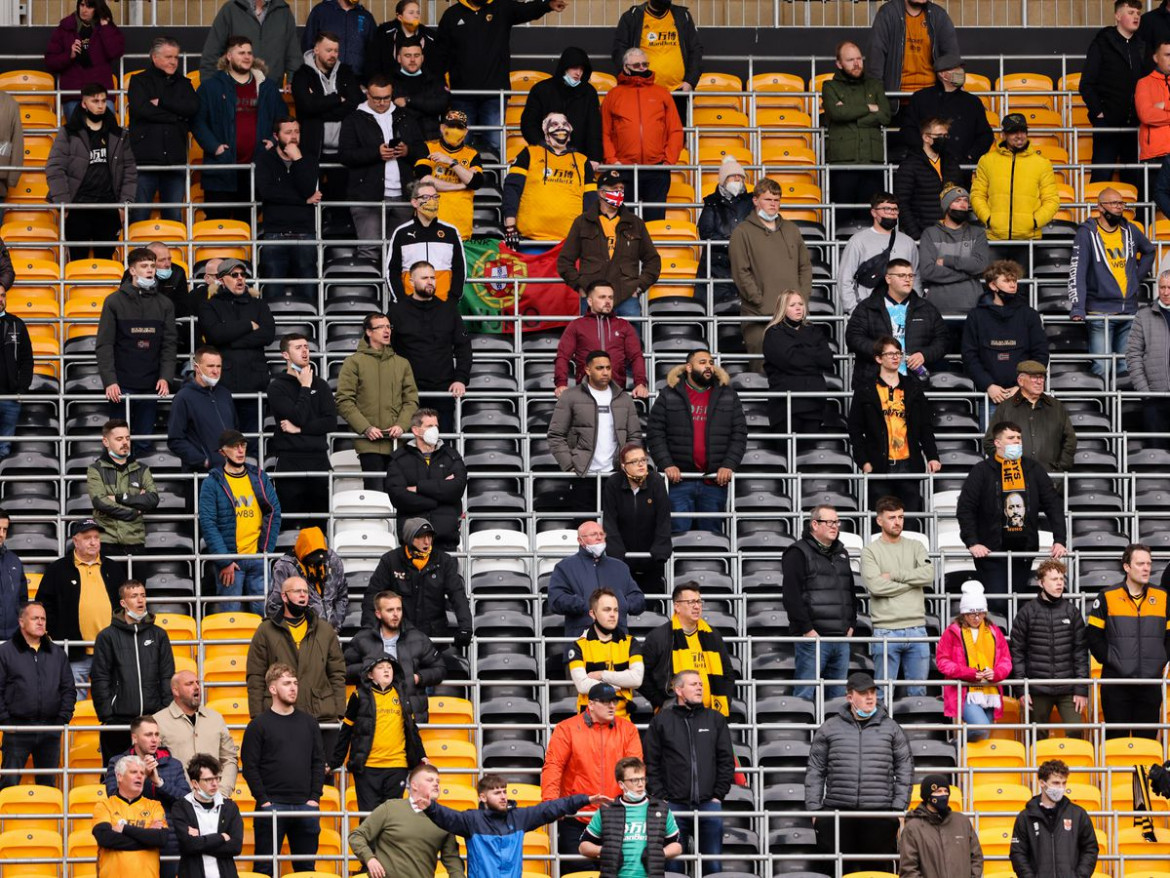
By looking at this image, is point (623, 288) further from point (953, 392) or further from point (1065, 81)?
point (1065, 81)

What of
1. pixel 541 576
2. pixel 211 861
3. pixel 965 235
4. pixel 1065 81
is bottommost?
pixel 211 861

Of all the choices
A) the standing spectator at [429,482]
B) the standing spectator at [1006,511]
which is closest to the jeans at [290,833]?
the standing spectator at [429,482]

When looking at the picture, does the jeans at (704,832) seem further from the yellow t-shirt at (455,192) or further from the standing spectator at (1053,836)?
the yellow t-shirt at (455,192)

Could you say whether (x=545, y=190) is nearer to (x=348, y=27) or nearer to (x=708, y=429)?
(x=348, y=27)

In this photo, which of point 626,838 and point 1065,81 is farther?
point 1065,81

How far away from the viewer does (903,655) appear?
16547mm

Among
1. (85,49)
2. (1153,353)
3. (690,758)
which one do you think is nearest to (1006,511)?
(1153,353)

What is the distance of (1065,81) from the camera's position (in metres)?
22.1

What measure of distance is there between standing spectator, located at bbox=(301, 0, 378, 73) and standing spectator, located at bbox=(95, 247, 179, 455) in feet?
11.0

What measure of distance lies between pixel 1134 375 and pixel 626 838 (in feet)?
21.0

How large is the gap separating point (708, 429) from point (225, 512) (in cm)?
323

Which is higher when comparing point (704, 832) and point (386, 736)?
point (386, 736)

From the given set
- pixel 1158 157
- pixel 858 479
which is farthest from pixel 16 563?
pixel 1158 157

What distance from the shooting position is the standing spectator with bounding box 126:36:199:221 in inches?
783
